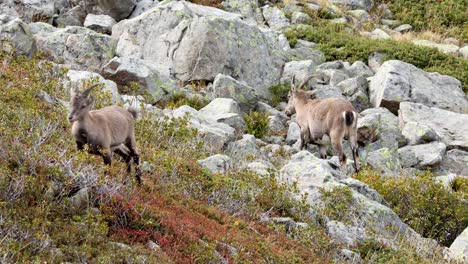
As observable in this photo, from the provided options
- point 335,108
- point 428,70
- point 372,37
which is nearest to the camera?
point 335,108

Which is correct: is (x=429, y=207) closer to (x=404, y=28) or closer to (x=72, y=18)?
(x=72, y=18)

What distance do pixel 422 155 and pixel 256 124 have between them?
4352 millimetres

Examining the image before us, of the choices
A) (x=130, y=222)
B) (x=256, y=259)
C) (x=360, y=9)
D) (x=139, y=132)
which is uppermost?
(x=130, y=222)

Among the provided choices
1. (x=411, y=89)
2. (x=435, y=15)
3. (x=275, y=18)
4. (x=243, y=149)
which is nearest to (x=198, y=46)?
(x=243, y=149)

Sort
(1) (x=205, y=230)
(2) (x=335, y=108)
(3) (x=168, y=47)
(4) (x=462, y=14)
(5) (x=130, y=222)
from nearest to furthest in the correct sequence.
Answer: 1. (5) (x=130, y=222)
2. (1) (x=205, y=230)
3. (2) (x=335, y=108)
4. (3) (x=168, y=47)
5. (4) (x=462, y=14)

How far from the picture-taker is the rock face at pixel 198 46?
20.2 m

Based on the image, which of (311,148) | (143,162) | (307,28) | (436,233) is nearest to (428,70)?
(307,28)

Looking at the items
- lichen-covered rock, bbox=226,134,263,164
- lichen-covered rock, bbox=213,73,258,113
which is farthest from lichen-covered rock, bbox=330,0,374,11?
lichen-covered rock, bbox=226,134,263,164

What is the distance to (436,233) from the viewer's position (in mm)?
12445

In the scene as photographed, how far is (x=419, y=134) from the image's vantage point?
58.5 ft

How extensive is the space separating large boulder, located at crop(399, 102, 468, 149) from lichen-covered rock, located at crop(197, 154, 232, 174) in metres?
7.96

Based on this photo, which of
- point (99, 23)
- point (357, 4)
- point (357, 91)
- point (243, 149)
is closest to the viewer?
point (243, 149)

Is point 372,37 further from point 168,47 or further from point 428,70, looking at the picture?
point 168,47

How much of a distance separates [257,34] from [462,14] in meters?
15.3
